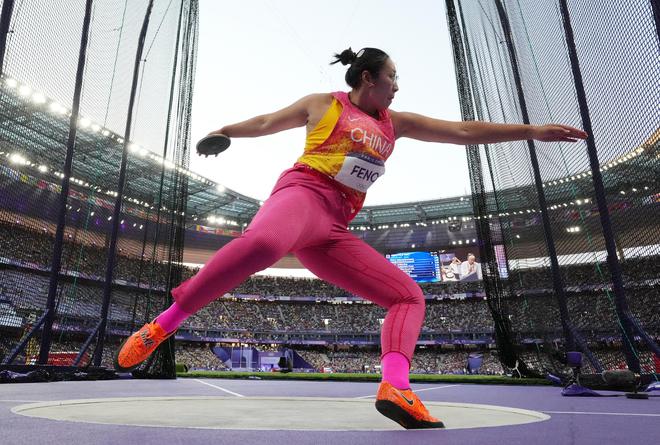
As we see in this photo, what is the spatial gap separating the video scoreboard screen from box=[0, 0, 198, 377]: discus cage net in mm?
28817

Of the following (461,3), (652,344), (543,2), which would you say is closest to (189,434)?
(652,344)

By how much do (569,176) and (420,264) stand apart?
31.5 meters

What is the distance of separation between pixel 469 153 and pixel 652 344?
4.74 metres

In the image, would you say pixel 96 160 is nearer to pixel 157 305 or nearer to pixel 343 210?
pixel 157 305

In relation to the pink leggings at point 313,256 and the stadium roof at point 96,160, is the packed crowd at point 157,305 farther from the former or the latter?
the pink leggings at point 313,256

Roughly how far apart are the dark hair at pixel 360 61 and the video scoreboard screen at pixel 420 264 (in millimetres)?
34978

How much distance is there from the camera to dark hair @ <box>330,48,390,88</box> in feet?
6.81

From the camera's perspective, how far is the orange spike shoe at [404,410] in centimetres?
166

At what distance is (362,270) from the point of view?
2.02 meters

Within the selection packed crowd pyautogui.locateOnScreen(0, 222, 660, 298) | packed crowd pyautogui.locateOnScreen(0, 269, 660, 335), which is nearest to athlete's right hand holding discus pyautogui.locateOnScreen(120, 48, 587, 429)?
packed crowd pyautogui.locateOnScreen(0, 222, 660, 298)

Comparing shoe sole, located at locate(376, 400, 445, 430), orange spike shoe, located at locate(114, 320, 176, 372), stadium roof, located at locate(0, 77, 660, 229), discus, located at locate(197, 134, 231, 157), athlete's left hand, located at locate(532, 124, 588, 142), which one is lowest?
shoe sole, located at locate(376, 400, 445, 430)

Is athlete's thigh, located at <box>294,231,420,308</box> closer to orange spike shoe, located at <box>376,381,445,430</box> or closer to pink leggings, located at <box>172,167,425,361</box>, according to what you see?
pink leggings, located at <box>172,167,425,361</box>

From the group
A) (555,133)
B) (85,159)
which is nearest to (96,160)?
(85,159)

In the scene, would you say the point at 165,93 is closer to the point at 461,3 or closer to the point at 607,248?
the point at 461,3
